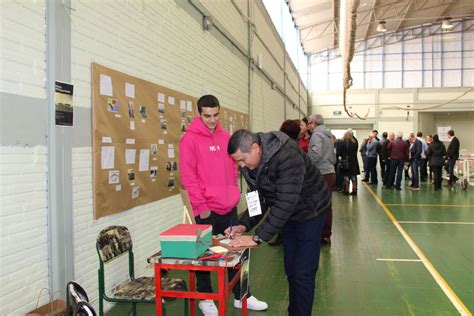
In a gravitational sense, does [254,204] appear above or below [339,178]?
above

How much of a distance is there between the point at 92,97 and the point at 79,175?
1.75 feet

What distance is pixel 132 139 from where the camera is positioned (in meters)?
3.26

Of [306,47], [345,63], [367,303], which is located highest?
[306,47]

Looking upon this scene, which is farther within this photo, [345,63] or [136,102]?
[345,63]

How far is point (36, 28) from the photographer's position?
7.39 ft

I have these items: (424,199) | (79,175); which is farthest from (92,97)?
(424,199)

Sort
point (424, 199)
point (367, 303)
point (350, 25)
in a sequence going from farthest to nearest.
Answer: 1. point (350, 25)
2. point (424, 199)
3. point (367, 303)

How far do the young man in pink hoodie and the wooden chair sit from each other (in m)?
0.36

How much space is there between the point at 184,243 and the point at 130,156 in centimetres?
138

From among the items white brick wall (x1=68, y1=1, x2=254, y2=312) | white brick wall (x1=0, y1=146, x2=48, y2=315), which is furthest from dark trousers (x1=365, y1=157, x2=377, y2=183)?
white brick wall (x1=0, y1=146, x2=48, y2=315)

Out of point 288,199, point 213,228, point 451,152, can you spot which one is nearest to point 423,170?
point 451,152

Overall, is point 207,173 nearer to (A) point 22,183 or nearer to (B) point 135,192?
(B) point 135,192

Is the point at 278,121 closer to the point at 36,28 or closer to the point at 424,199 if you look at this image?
the point at 424,199

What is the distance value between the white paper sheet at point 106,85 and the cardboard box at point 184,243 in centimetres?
127
